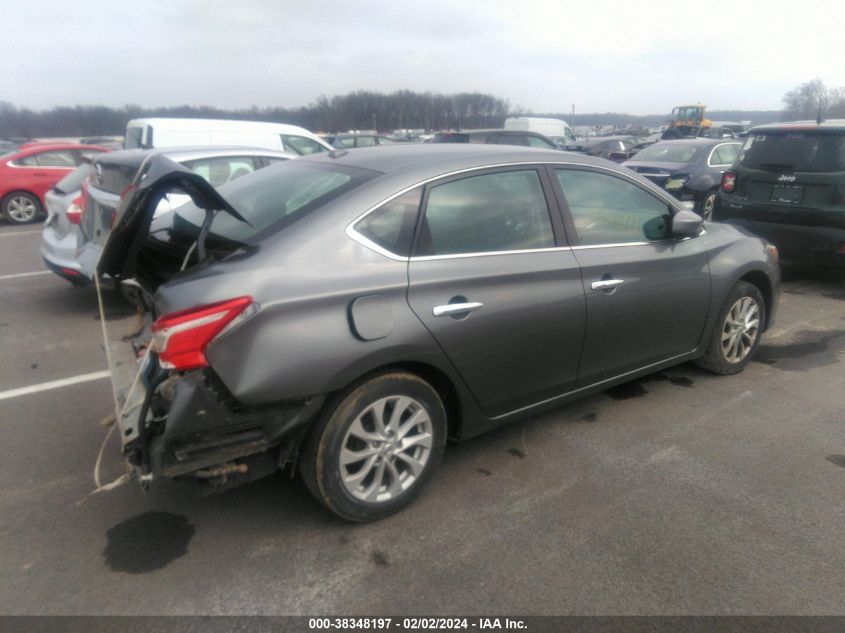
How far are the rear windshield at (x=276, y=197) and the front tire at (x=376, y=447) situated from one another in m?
0.84

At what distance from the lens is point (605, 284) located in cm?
348

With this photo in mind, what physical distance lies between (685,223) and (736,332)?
3.70ft

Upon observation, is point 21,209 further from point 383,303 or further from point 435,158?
point 383,303

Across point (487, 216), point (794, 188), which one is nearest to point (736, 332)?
point (487, 216)

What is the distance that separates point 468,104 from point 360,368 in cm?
7101

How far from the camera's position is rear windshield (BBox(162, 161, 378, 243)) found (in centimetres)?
286

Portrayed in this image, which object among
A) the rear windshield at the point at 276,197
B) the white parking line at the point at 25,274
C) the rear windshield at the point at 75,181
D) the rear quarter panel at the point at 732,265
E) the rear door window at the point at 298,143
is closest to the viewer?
the rear windshield at the point at 276,197

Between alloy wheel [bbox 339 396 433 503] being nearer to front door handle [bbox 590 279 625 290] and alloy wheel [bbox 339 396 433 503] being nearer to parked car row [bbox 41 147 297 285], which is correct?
front door handle [bbox 590 279 625 290]

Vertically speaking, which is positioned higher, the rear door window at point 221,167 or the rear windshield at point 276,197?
the rear windshield at point 276,197

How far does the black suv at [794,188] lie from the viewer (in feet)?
21.1

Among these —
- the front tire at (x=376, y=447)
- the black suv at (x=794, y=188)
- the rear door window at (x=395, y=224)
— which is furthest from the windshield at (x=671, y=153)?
the front tire at (x=376, y=447)

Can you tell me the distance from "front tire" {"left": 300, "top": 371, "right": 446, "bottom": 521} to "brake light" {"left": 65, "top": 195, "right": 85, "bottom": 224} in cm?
430

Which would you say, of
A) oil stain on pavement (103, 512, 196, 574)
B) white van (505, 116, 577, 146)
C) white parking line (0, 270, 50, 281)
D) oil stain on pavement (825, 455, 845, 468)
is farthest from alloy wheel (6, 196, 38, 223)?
white van (505, 116, 577, 146)

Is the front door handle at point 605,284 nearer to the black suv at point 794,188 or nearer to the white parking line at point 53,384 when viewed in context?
the white parking line at point 53,384
